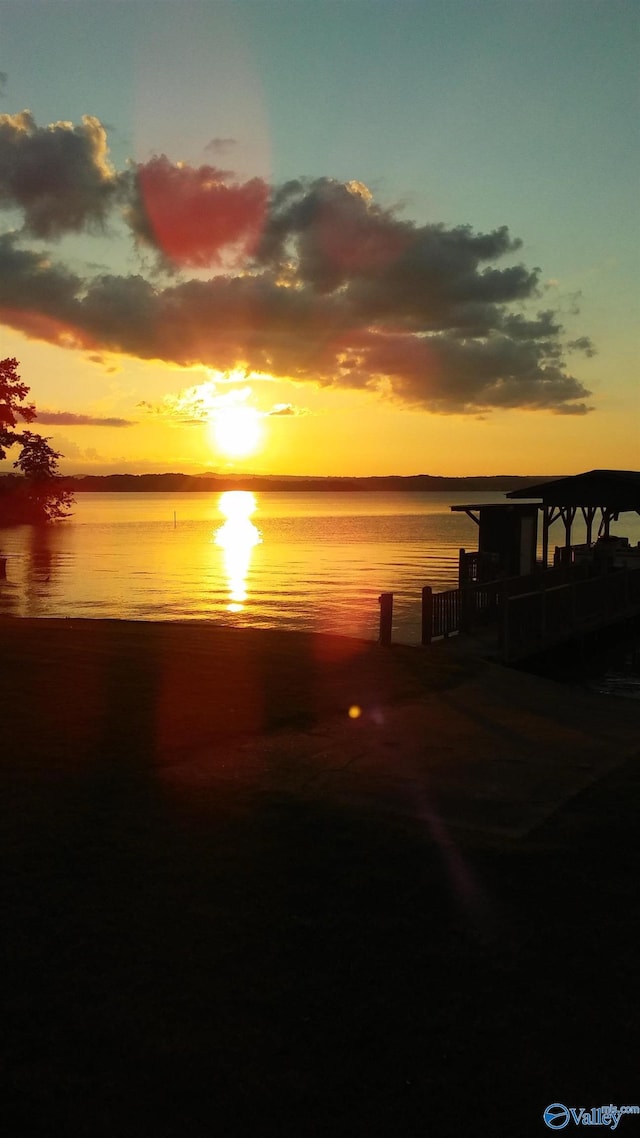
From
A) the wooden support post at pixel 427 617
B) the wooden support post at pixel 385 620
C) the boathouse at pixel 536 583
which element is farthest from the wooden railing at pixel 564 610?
the wooden support post at pixel 385 620

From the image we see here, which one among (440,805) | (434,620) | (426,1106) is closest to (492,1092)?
(426,1106)

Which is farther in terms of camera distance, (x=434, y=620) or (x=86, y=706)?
(x=434, y=620)

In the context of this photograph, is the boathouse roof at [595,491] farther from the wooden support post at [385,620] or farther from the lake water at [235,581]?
the wooden support post at [385,620]

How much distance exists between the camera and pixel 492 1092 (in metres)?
4.58

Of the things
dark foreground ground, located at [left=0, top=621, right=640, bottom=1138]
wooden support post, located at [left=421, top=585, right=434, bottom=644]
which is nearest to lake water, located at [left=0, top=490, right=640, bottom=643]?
wooden support post, located at [left=421, top=585, right=434, bottom=644]

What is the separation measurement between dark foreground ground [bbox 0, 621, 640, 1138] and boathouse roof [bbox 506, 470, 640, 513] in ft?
69.3

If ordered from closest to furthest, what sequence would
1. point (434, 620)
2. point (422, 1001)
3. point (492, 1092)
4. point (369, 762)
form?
point (492, 1092), point (422, 1001), point (369, 762), point (434, 620)

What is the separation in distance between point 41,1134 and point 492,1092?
234 centimetres

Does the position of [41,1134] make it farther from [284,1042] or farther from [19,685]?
[19,685]

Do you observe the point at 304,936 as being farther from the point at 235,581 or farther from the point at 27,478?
the point at 235,581

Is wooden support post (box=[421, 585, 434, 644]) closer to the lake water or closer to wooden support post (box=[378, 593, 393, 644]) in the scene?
wooden support post (box=[378, 593, 393, 644])

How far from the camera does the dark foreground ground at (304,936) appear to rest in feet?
14.9

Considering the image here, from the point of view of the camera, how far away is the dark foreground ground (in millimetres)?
4547

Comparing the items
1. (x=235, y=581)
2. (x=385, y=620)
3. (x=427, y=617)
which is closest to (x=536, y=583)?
(x=427, y=617)
